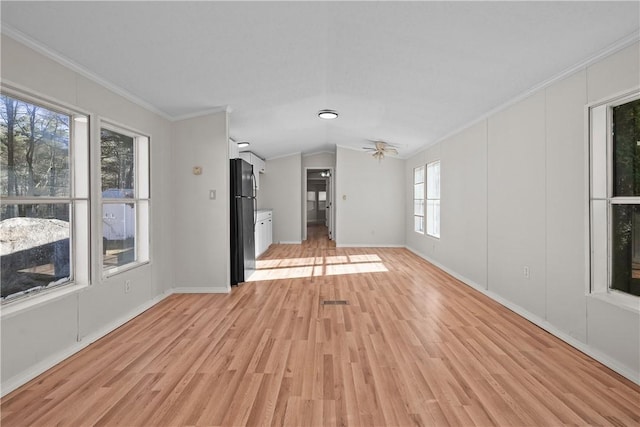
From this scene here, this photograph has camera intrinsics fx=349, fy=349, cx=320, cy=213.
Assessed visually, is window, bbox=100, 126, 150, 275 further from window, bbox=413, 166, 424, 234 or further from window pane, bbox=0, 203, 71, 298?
window, bbox=413, 166, 424, 234

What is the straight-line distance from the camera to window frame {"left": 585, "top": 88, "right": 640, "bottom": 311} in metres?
2.60

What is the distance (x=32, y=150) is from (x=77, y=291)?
1.13m

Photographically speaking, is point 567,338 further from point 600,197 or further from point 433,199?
point 433,199

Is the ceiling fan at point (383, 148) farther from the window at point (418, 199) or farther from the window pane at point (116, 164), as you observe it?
the window pane at point (116, 164)

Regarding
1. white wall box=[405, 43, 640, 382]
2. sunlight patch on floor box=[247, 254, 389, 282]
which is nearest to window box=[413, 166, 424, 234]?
sunlight patch on floor box=[247, 254, 389, 282]

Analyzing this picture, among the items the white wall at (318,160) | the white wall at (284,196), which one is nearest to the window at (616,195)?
the white wall at (284,196)

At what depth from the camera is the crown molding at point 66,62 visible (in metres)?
2.25

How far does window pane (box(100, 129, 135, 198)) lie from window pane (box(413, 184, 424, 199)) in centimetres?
565

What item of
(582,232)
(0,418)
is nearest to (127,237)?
(0,418)

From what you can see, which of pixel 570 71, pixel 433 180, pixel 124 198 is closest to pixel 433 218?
pixel 433 180

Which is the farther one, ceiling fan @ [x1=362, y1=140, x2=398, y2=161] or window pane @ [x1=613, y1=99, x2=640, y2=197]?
ceiling fan @ [x1=362, y1=140, x2=398, y2=161]

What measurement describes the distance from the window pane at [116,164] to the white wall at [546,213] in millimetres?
4145

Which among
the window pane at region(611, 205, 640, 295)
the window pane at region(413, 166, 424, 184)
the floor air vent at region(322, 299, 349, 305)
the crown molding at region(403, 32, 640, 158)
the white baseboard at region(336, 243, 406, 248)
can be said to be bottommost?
the floor air vent at region(322, 299, 349, 305)

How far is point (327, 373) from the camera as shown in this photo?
7.84ft
